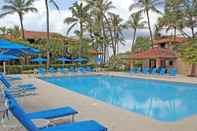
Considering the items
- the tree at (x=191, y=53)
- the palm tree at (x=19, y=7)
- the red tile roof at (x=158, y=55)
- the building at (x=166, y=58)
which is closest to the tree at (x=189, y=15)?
the tree at (x=191, y=53)

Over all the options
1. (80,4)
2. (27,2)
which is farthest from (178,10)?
(27,2)

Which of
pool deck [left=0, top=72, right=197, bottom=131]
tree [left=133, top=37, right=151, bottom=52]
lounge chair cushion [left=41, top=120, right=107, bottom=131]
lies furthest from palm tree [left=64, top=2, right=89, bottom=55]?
lounge chair cushion [left=41, top=120, right=107, bottom=131]

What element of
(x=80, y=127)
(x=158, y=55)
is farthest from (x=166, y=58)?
(x=80, y=127)

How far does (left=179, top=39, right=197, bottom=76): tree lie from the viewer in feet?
83.1

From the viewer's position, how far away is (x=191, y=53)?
2558cm

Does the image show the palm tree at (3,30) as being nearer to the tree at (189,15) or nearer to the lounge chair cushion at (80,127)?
the tree at (189,15)

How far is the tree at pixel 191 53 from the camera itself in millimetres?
25328

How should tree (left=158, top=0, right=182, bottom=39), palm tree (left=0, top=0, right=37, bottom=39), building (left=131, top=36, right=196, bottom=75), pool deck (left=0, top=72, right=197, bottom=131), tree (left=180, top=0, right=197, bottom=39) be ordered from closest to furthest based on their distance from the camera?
1. pool deck (left=0, top=72, right=197, bottom=131)
2. tree (left=180, top=0, right=197, bottom=39)
3. tree (left=158, top=0, right=182, bottom=39)
4. building (left=131, top=36, right=196, bottom=75)
5. palm tree (left=0, top=0, right=37, bottom=39)

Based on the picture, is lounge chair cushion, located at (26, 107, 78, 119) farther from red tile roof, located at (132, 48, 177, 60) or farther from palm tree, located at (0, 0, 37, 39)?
palm tree, located at (0, 0, 37, 39)

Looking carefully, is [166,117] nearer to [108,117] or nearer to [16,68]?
[108,117]

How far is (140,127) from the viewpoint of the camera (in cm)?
664

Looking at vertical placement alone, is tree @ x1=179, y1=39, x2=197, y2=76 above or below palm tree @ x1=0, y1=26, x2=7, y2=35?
below

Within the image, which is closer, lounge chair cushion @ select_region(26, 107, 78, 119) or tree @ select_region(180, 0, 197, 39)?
lounge chair cushion @ select_region(26, 107, 78, 119)

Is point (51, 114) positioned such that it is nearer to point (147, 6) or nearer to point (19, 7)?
point (147, 6)
